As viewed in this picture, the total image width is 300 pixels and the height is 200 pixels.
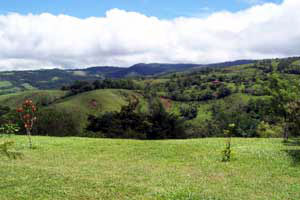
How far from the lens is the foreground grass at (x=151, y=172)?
1337 centimetres

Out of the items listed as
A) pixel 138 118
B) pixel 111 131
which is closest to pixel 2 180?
pixel 111 131

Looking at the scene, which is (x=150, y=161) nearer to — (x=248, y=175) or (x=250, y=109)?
(x=248, y=175)

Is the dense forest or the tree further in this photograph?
the dense forest

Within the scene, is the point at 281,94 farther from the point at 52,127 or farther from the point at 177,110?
the point at 177,110

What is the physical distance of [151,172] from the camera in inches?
708

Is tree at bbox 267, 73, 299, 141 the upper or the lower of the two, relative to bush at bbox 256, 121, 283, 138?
upper

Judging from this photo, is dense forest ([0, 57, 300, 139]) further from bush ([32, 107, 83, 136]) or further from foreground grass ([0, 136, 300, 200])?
foreground grass ([0, 136, 300, 200])

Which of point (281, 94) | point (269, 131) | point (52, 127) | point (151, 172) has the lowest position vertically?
point (269, 131)

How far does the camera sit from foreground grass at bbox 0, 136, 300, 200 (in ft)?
43.9

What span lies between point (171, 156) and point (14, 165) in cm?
1103

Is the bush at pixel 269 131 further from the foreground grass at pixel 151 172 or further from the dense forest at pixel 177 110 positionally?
the foreground grass at pixel 151 172

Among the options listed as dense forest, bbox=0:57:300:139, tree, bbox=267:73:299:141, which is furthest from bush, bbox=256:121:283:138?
tree, bbox=267:73:299:141

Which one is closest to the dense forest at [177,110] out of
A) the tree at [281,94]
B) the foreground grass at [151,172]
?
the tree at [281,94]

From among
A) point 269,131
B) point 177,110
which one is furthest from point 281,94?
point 177,110
